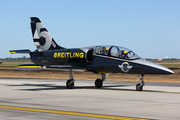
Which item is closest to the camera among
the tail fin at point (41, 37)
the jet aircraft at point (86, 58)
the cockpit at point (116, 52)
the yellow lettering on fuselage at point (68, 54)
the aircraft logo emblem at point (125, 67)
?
the jet aircraft at point (86, 58)

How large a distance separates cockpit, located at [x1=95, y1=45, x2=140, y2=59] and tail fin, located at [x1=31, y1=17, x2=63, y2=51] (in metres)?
5.56

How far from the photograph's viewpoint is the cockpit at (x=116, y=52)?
71.3 feet

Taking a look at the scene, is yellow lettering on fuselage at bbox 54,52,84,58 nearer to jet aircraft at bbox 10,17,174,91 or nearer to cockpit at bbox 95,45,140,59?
jet aircraft at bbox 10,17,174,91

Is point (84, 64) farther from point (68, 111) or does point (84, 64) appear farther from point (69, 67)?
point (68, 111)

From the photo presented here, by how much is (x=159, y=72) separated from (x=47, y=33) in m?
12.3

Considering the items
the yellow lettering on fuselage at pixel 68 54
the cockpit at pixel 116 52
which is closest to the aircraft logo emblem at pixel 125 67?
the cockpit at pixel 116 52

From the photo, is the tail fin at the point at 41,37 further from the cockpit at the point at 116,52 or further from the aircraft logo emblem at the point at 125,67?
the aircraft logo emblem at the point at 125,67

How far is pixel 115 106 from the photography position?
1402cm

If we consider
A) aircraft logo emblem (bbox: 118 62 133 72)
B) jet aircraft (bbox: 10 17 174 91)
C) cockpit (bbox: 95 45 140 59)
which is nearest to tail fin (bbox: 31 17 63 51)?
jet aircraft (bbox: 10 17 174 91)

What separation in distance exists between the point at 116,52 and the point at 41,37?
8.93 metres

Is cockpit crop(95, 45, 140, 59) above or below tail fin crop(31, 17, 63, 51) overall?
below

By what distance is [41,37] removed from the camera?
93.1 ft

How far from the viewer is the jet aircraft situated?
2125 cm

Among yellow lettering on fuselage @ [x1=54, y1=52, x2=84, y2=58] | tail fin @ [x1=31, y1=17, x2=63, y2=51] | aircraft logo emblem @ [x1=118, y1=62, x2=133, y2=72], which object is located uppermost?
tail fin @ [x1=31, y1=17, x2=63, y2=51]
